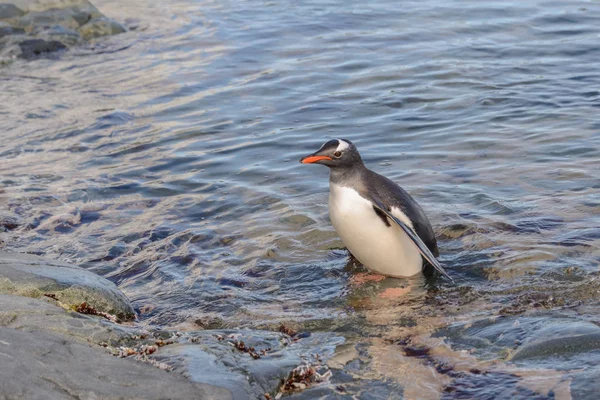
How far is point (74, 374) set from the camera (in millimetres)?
3730

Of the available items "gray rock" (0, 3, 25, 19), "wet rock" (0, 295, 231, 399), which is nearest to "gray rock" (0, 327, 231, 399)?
"wet rock" (0, 295, 231, 399)

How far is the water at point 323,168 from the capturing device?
5965 millimetres

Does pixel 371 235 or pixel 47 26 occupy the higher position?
pixel 47 26

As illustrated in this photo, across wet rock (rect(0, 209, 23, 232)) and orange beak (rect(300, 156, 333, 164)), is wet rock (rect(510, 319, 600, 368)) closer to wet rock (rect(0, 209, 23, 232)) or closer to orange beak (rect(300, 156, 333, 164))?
orange beak (rect(300, 156, 333, 164))

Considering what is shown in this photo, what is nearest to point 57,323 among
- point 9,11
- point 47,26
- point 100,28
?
point 47,26

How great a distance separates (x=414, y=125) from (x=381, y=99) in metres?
1.12

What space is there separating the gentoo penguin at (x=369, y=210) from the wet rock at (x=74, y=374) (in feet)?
8.17

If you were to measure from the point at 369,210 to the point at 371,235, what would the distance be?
0.19m

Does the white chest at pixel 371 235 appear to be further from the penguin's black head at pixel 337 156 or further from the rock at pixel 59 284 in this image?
the rock at pixel 59 284

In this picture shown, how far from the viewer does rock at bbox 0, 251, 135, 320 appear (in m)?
5.28

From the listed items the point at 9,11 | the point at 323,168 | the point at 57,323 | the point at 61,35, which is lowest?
the point at 323,168

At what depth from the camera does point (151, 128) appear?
1063 cm

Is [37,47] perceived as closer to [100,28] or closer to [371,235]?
[100,28]

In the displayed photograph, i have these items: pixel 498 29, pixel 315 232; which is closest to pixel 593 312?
pixel 315 232
